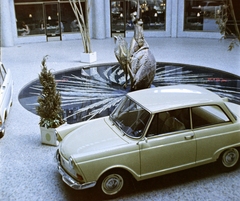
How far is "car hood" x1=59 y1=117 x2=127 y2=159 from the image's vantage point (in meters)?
5.49

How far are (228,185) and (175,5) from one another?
18.9m

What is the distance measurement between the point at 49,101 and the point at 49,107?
0.15 meters

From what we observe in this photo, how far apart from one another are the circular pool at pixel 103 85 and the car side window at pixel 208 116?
398 centimetres

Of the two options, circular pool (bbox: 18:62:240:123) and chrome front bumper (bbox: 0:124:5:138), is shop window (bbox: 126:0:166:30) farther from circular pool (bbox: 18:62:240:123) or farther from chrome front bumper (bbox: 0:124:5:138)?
chrome front bumper (bbox: 0:124:5:138)

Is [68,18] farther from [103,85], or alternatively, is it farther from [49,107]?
[49,107]

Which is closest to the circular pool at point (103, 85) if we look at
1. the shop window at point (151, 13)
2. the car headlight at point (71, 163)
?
the car headlight at point (71, 163)

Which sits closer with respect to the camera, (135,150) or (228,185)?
(135,150)

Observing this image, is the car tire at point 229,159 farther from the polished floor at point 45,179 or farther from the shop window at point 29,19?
the shop window at point 29,19

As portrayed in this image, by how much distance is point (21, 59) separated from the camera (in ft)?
56.6

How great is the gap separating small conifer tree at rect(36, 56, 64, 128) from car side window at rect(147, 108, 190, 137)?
2.64m

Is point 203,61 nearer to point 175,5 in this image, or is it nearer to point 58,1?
point 175,5

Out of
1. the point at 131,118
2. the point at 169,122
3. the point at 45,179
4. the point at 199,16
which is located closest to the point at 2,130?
the point at 45,179

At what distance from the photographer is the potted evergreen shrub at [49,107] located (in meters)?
7.25

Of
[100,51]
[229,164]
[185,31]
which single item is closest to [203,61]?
[100,51]
